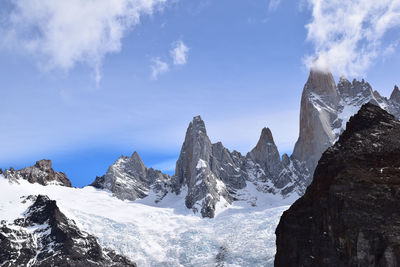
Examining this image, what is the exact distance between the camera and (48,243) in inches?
4557

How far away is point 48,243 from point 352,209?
4124 inches

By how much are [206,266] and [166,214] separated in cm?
5907

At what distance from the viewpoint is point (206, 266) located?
4599 inches

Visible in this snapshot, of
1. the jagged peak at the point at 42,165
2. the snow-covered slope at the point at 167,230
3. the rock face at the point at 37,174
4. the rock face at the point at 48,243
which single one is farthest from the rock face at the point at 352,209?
the jagged peak at the point at 42,165

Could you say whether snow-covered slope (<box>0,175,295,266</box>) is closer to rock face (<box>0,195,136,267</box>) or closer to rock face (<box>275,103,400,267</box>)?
rock face (<box>0,195,136,267</box>)

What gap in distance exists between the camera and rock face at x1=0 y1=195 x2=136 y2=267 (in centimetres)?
10969

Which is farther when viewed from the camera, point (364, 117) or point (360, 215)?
point (364, 117)

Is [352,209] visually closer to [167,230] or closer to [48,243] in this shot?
[48,243]

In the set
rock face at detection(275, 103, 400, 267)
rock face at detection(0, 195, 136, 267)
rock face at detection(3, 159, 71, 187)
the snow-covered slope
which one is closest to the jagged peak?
rock face at detection(3, 159, 71, 187)

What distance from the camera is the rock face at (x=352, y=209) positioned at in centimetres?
2569

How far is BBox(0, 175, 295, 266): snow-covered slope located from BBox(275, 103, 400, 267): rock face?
8128cm

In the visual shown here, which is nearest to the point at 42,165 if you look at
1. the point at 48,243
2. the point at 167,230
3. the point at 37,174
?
the point at 37,174

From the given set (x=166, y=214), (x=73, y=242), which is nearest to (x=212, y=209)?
(x=166, y=214)

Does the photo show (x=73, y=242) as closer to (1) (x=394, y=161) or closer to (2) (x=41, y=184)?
(2) (x=41, y=184)
